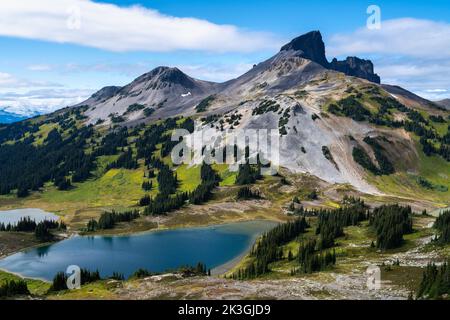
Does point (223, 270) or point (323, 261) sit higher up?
point (323, 261)

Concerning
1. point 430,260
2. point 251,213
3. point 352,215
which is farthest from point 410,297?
point 251,213

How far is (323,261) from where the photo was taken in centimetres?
9644

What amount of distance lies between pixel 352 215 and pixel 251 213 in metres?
52.7

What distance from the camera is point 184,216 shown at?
603ft

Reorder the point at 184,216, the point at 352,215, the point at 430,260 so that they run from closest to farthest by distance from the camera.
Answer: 1. the point at 430,260
2. the point at 352,215
3. the point at 184,216

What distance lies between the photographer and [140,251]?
456ft

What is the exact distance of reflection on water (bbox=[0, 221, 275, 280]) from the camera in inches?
4801

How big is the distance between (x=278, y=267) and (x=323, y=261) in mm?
13828

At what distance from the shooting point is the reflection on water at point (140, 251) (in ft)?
400

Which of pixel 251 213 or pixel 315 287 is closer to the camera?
pixel 315 287
